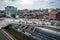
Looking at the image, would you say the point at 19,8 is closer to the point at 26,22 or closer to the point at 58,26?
the point at 26,22

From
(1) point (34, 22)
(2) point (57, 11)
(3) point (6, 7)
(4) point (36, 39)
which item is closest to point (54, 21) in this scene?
(2) point (57, 11)

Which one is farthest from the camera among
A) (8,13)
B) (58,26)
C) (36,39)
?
(8,13)

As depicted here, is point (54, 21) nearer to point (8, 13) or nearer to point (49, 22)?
point (49, 22)

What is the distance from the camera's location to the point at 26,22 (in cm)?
1644

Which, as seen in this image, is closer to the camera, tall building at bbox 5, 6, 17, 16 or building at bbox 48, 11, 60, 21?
building at bbox 48, 11, 60, 21

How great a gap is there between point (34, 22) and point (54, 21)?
2.33 meters

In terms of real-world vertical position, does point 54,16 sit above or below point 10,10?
below

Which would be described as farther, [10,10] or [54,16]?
[10,10]

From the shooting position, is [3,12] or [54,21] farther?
[3,12]

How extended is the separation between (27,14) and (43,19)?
1.52m

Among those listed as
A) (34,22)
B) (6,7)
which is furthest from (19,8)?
(34,22)

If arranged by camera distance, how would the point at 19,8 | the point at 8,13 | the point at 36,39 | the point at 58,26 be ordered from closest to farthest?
the point at 36,39 → the point at 58,26 → the point at 19,8 → the point at 8,13

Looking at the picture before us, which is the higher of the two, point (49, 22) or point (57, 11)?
point (57, 11)

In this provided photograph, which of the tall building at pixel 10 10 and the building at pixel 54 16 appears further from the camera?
the tall building at pixel 10 10
